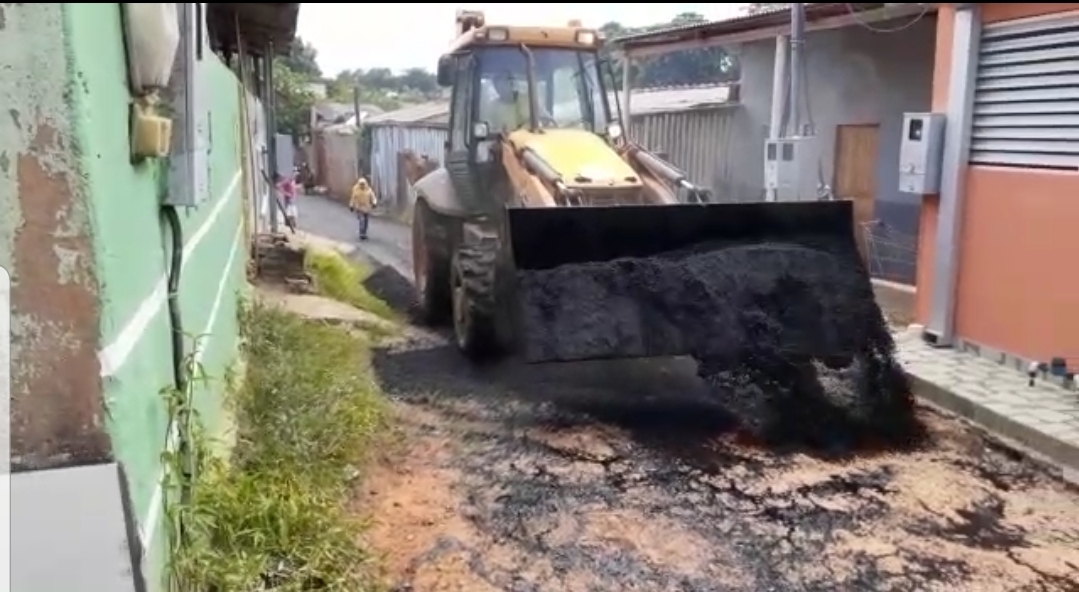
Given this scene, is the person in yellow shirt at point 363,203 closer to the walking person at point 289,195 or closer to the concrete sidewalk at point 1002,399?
the walking person at point 289,195

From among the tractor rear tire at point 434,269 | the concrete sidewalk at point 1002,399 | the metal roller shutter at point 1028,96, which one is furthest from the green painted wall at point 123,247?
the metal roller shutter at point 1028,96

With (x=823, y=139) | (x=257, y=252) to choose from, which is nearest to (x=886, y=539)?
(x=257, y=252)

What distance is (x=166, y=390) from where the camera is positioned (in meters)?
2.56

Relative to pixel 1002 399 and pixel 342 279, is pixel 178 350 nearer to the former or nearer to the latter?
pixel 1002 399

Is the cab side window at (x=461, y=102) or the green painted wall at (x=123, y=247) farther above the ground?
the cab side window at (x=461, y=102)

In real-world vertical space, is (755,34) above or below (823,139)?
above

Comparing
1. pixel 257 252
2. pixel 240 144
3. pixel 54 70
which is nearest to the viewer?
Result: pixel 54 70

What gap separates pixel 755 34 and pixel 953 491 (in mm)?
6246

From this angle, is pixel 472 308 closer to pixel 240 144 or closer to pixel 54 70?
pixel 240 144

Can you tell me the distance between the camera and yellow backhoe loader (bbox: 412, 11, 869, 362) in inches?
217

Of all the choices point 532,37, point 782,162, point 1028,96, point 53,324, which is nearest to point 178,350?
point 53,324

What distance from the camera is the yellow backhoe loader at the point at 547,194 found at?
18.0 ft

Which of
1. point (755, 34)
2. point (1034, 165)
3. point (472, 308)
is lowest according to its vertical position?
point (472, 308)

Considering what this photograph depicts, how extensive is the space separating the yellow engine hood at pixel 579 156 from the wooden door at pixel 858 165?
172 inches
